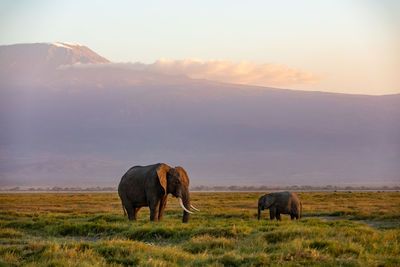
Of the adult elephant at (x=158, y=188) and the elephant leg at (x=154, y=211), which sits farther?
the elephant leg at (x=154, y=211)

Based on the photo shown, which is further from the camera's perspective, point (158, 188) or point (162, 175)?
point (158, 188)

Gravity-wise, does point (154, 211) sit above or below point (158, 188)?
below

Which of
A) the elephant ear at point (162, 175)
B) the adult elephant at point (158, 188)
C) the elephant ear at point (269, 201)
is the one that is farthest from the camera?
the elephant ear at point (269, 201)

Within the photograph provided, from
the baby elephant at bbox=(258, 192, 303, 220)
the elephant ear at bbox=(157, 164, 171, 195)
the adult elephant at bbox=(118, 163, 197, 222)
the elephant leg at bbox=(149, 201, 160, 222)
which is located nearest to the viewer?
the elephant ear at bbox=(157, 164, 171, 195)

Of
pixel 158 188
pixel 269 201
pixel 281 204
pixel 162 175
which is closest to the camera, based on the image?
pixel 162 175

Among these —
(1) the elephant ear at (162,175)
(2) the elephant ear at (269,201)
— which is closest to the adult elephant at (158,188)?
(1) the elephant ear at (162,175)

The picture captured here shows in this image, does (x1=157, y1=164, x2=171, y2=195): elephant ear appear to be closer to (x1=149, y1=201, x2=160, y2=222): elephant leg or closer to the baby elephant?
(x1=149, y1=201, x2=160, y2=222): elephant leg

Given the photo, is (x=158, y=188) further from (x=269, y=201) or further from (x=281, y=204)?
(x=281, y=204)

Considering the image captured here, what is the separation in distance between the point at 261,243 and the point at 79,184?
162105mm

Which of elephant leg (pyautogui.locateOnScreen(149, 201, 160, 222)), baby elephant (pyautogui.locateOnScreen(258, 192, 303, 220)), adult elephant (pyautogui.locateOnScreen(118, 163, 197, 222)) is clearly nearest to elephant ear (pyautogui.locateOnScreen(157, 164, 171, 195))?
adult elephant (pyautogui.locateOnScreen(118, 163, 197, 222))

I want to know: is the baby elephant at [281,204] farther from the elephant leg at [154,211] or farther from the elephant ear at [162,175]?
the elephant ear at [162,175]

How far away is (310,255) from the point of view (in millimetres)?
13922

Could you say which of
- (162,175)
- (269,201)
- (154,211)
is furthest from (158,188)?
(269,201)

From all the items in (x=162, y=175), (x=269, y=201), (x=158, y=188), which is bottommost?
(x=269, y=201)
